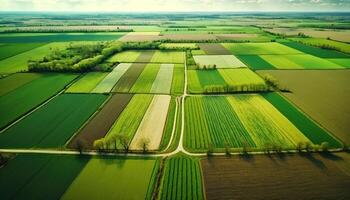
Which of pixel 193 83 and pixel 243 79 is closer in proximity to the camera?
pixel 193 83

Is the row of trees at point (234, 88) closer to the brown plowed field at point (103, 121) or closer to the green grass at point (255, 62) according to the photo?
the brown plowed field at point (103, 121)

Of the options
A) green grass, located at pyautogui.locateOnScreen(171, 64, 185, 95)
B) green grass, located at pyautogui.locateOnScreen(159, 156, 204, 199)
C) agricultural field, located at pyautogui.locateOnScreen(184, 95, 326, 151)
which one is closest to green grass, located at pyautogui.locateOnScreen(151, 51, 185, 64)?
green grass, located at pyautogui.locateOnScreen(171, 64, 185, 95)

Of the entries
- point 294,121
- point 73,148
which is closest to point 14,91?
point 73,148

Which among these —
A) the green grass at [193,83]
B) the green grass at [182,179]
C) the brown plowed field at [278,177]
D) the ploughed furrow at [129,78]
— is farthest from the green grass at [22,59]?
the brown plowed field at [278,177]

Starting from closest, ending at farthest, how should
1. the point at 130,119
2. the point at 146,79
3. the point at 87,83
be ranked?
the point at 130,119, the point at 87,83, the point at 146,79

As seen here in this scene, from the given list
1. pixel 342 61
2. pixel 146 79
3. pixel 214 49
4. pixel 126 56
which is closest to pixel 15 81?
pixel 146 79

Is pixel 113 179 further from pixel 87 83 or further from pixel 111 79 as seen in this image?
pixel 111 79
